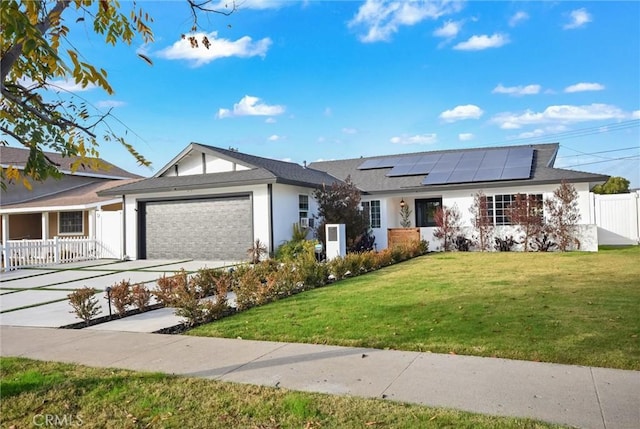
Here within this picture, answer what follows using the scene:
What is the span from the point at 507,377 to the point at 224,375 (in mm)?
2849

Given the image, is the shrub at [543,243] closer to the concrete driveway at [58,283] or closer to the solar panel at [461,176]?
the solar panel at [461,176]

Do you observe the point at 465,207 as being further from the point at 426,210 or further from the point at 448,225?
the point at 426,210

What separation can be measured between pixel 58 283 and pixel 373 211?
1373 cm

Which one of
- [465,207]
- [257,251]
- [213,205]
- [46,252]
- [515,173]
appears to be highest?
[515,173]

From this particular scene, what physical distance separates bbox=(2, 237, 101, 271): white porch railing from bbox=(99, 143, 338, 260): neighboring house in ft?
6.88

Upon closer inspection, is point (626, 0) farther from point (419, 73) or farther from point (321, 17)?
point (321, 17)

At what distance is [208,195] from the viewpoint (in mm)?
18609

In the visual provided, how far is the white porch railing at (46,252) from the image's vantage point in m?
18.1

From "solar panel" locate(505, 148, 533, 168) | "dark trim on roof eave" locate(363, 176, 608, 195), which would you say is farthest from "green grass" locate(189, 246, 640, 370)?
"solar panel" locate(505, 148, 533, 168)

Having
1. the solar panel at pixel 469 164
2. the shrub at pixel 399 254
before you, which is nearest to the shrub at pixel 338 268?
the shrub at pixel 399 254

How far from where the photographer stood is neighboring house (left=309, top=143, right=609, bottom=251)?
722 inches

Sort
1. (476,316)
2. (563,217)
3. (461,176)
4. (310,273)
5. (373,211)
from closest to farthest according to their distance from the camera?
1. (476,316)
2. (310,273)
3. (563,217)
4. (461,176)
5. (373,211)

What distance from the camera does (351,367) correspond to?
491 centimetres

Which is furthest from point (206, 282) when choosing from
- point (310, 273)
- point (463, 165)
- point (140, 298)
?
point (463, 165)
